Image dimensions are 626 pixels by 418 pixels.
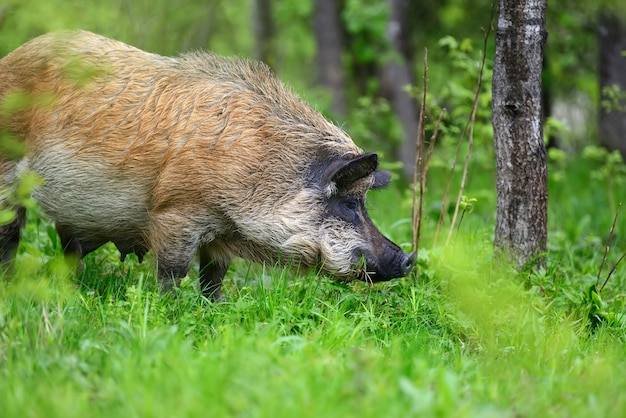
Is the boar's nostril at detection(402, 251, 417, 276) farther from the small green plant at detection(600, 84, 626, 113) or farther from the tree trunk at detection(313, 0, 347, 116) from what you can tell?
the tree trunk at detection(313, 0, 347, 116)

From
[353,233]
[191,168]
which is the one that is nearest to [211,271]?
[191,168]

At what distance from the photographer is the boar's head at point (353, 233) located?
555 centimetres

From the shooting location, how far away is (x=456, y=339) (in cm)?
507

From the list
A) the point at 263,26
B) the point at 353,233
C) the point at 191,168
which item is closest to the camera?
the point at 191,168

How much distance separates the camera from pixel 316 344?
165 inches

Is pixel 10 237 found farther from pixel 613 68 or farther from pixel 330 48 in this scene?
pixel 330 48

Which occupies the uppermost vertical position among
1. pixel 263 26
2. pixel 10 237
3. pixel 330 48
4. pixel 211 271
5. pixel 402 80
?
pixel 263 26

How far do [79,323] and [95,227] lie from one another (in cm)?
170

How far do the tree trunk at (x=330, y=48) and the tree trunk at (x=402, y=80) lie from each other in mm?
776

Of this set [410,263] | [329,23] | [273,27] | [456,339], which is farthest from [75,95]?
[273,27]

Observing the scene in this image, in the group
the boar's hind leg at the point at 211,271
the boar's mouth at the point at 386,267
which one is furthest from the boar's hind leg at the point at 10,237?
the boar's mouth at the point at 386,267

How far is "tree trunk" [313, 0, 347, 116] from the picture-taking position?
1370cm

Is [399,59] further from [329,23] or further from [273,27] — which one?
[273,27]

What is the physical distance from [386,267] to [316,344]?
148 cm
